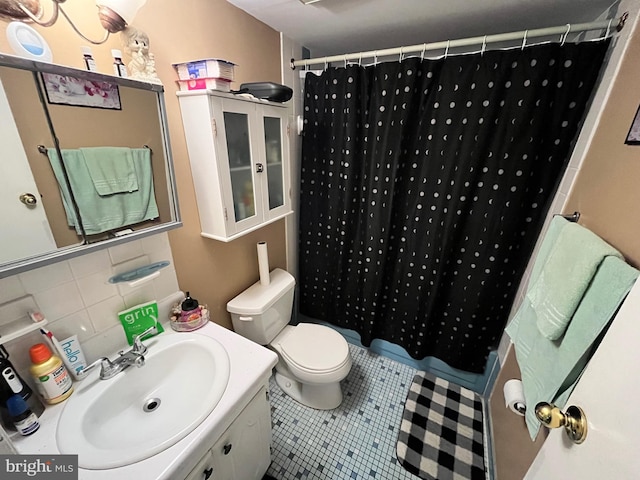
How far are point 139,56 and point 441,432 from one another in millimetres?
2145

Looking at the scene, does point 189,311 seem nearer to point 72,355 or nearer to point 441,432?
point 72,355

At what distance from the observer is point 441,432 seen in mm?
1409

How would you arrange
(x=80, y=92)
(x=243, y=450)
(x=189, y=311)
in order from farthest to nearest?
(x=189, y=311) < (x=243, y=450) < (x=80, y=92)

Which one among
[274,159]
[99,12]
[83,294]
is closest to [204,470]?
[83,294]

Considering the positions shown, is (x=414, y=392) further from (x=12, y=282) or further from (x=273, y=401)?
(x=12, y=282)

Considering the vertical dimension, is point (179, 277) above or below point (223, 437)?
above

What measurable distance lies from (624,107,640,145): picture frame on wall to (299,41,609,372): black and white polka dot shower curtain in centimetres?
40

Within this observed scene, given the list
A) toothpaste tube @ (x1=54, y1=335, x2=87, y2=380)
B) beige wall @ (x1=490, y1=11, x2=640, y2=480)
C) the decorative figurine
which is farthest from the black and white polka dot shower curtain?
toothpaste tube @ (x1=54, y1=335, x2=87, y2=380)

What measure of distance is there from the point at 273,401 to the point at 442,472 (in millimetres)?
955

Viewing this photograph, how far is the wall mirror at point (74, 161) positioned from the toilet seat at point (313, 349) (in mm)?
Result: 962

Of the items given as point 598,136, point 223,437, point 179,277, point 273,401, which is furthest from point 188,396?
point 598,136

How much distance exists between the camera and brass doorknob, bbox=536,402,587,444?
0.46 metres

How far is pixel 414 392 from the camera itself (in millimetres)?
1629

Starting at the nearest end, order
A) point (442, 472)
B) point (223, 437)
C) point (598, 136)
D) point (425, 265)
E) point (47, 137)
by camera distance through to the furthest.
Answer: point (47, 137) → point (223, 437) → point (598, 136) → point (442, 472) → point (425, 265)
